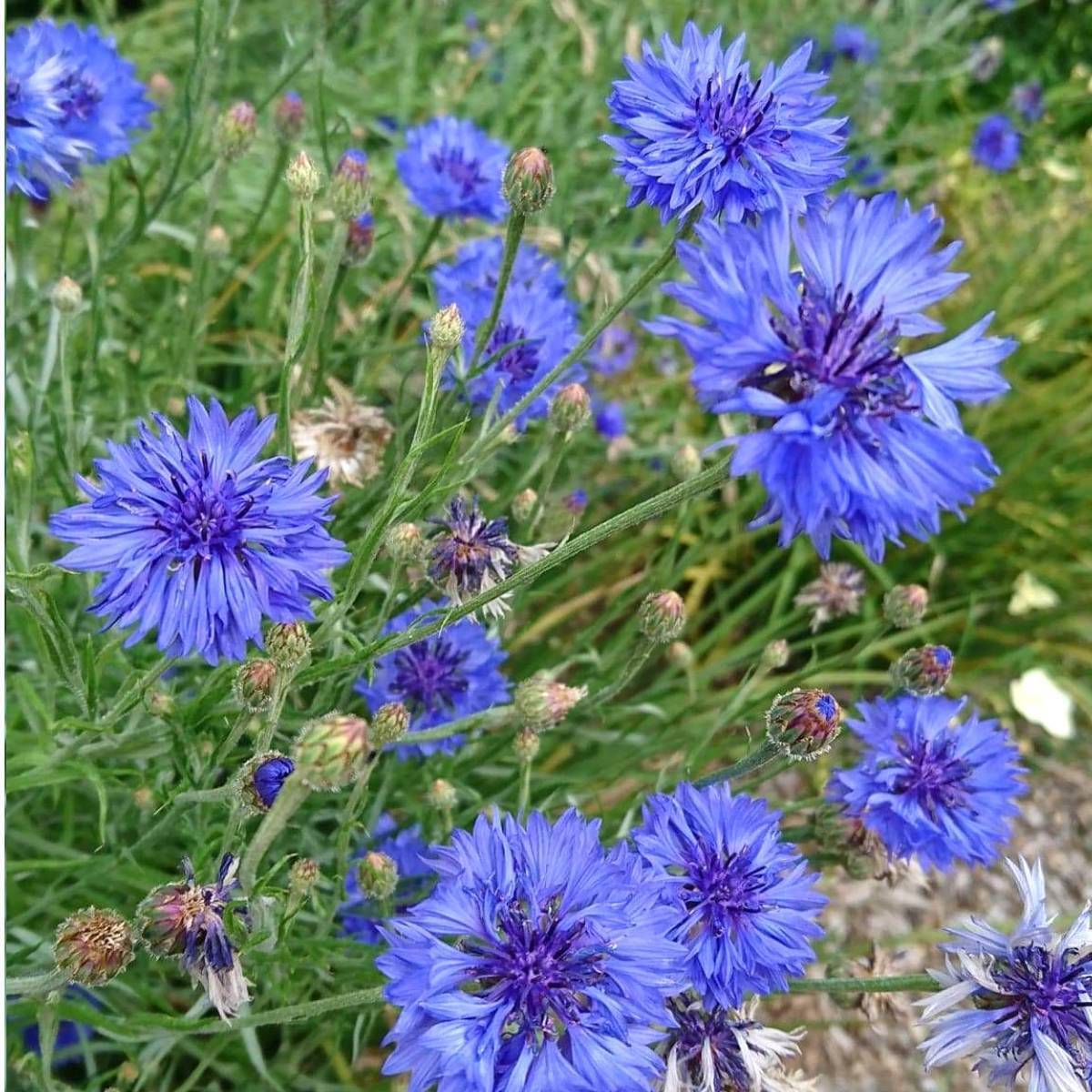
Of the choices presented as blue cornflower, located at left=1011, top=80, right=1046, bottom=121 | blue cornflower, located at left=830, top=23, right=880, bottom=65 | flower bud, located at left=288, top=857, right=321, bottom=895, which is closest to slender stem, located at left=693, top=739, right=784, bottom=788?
flower bud, located at left=288, top=857, right=321, bottom=895

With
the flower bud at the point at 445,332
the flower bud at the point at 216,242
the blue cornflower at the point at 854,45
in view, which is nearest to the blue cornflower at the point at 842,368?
the flower bud at the point at 445,332

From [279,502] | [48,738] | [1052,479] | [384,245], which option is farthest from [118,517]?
[1052,479]

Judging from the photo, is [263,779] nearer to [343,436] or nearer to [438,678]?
[438,678]

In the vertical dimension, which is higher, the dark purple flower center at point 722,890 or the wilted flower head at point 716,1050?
the dark purple flower center at point 722,890

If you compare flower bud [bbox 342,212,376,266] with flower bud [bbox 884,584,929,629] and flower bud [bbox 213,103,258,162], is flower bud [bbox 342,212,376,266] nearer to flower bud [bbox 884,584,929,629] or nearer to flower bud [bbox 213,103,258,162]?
flower bud [bbox 213,103,258,162]

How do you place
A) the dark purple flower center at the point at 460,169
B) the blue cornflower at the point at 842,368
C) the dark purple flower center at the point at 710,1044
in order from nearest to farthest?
the blue cornflower at the point at 842,368, the dark purple flower center at the point at 710,1044, the dark purple flower center at the point at 460,169

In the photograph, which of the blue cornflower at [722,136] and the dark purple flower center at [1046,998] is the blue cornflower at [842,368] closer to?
the blue cornflower at [722,136]
